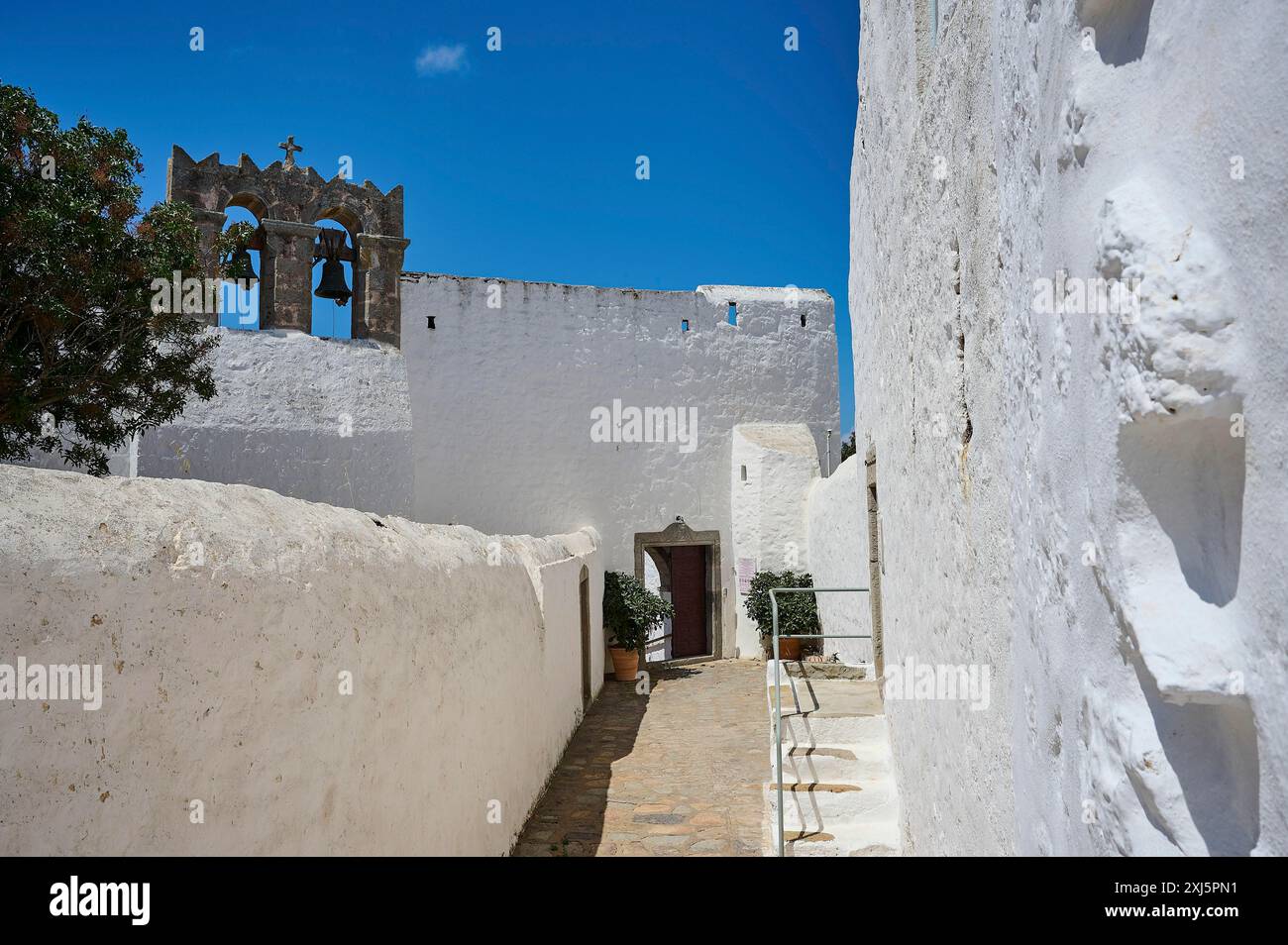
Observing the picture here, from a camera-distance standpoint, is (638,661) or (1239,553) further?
(638,661)

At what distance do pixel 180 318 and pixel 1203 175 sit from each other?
8551mm

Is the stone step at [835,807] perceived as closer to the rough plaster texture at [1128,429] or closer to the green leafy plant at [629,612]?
the rough plaster texture at [1128,429]

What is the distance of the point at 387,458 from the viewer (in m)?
12.4

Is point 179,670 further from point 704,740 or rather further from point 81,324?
point 704,740

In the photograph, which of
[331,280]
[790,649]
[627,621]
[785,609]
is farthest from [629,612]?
[331,280]

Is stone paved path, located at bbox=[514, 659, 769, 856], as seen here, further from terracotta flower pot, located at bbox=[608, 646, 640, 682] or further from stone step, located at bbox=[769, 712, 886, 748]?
terracotta flower pot, located at bbox=[608, 646, 640, 682]

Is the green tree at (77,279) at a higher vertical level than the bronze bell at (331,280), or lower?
lower

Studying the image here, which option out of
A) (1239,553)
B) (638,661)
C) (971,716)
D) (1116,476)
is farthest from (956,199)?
(638,661)

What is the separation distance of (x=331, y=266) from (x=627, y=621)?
6.41 meters

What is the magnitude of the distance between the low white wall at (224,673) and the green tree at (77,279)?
4174 mm

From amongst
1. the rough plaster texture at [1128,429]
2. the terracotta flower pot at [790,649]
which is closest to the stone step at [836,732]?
the rough plaster texture at [1128,429]

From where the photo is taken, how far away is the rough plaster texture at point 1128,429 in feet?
Result: 3.23

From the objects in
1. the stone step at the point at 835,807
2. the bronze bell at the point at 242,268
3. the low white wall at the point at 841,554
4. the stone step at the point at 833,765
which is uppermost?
the bronze bell at the point at 242,268

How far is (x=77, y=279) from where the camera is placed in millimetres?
6559
